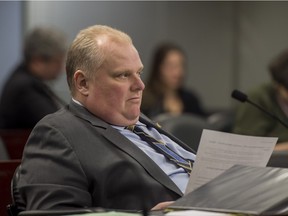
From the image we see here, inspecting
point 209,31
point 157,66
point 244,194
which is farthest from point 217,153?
point 209,31

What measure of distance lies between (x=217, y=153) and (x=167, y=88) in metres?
4.09

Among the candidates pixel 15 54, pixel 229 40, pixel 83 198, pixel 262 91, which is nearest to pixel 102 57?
pixel 83 198

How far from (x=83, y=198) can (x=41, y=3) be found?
213 inches

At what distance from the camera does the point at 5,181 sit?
120 inches

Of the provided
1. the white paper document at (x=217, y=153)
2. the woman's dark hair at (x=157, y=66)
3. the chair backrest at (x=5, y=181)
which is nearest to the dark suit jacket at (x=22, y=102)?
the woman's dark hair at (x=157, y=66)

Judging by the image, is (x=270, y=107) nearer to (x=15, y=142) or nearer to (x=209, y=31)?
(x=15, y=142)

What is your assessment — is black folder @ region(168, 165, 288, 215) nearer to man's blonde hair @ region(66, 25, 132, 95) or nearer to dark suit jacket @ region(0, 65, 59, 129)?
man's blonde hair @ region(66, 25, 132, 95)

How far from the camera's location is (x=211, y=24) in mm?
8594

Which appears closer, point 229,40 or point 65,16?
point 65,16

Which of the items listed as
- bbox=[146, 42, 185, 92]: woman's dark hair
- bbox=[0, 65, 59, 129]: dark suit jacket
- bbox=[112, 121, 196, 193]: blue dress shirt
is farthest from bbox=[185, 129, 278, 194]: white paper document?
bbox=[146, 42, 185, 92]: woman's dark hair

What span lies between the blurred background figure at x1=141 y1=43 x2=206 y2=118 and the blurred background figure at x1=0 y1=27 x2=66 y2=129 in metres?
0.88

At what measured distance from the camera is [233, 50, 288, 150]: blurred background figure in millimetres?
5121

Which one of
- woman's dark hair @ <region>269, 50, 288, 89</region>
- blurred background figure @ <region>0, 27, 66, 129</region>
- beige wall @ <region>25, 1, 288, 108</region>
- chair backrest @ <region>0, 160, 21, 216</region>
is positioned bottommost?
beige wall @ <region>25, 1, 288, 108</region>

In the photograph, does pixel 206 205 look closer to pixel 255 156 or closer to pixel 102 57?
pixel 255 156
